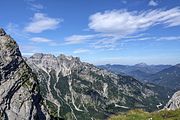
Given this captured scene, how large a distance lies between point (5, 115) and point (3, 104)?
5.05 m

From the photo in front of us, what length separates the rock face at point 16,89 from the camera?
13725 cm

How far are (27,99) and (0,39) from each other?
1461 inches

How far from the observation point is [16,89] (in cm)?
14338

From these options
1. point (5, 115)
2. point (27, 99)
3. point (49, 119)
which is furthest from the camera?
point (49, 119)

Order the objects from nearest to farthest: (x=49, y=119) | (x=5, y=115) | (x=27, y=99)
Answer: (x=5, y=115)
(x=27, y=99)
(x=49, y=119)

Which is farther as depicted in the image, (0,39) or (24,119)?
(0,39)

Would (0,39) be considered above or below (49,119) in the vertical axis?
above

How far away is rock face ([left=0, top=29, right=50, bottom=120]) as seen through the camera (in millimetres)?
137250

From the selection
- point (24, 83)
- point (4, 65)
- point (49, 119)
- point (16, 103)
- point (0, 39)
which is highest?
point (0, 39)

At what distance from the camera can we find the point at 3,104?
135m

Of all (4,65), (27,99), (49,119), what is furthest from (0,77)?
(49,119)

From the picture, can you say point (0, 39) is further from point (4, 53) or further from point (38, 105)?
point (38, 105)

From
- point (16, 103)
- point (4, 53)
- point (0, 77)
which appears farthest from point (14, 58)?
point (16, 103)

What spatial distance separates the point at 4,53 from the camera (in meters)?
150
